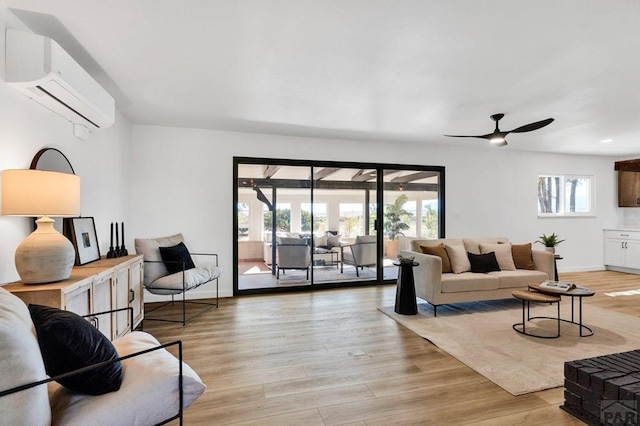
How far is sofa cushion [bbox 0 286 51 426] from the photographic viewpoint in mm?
1013

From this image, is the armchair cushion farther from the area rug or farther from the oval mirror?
the area rug

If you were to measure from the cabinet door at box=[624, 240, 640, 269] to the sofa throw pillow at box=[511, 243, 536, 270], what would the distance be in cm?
376

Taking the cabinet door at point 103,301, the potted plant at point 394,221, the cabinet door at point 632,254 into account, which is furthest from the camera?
the cabinet door at point 632,254

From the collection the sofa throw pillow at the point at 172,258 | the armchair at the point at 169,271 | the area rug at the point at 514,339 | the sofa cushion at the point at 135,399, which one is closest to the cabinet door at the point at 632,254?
the area rug at the point at 514,339

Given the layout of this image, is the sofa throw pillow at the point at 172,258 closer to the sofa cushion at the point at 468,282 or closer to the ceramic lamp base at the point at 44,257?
the ceramic lamp base at the point at 44,257

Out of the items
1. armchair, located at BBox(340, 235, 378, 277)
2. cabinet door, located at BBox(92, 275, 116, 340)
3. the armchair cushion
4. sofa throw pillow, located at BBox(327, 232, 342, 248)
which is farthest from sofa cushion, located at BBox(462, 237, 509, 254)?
cabinet door, located at BBox(92, 275, 116, 340)

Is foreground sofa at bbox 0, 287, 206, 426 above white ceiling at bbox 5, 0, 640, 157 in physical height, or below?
below

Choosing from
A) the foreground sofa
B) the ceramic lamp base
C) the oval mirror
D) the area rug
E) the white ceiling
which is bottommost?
the area rug

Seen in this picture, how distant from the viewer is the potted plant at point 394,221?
5.92 metres

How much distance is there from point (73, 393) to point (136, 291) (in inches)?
88.2

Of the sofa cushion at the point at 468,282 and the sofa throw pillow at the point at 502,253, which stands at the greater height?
the sofa throw pillow at the point at 502,253

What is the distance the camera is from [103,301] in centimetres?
259

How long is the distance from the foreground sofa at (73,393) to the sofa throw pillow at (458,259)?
373 cm

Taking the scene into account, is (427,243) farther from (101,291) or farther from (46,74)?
(46,74)
